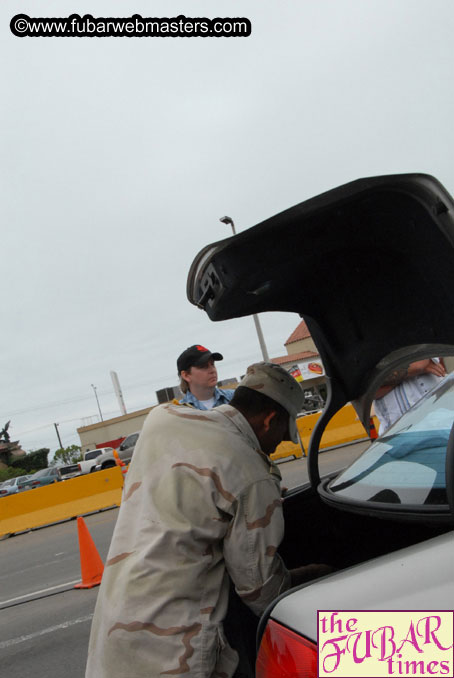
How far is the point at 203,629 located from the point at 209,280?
3.35 feet

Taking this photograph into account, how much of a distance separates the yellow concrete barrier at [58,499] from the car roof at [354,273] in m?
9.88

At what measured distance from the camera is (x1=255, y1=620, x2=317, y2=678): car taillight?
1131 mm

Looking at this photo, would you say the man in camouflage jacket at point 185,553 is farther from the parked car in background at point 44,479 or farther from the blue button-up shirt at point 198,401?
the parked car in background at point 44,479

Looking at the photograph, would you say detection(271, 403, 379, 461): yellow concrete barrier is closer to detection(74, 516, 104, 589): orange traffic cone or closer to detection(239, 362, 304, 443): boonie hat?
detection(74, 516, 104, 589): orange traffic cone

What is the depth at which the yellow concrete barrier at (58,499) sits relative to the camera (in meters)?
11.3

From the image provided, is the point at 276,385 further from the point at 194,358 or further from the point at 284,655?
the point at 194,358

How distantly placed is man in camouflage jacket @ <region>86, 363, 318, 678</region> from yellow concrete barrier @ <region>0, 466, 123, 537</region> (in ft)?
32.5

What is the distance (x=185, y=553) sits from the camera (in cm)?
167

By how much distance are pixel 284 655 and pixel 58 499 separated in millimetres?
11157

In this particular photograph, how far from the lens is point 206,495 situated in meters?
1.70

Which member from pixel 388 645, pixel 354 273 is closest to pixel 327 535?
pixel 354 273

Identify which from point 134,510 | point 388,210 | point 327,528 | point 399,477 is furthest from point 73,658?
point 388,210

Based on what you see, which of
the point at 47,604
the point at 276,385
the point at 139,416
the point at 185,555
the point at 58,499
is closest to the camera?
the point at 185,555

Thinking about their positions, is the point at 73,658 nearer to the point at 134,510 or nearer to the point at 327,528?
the point at 327,528
